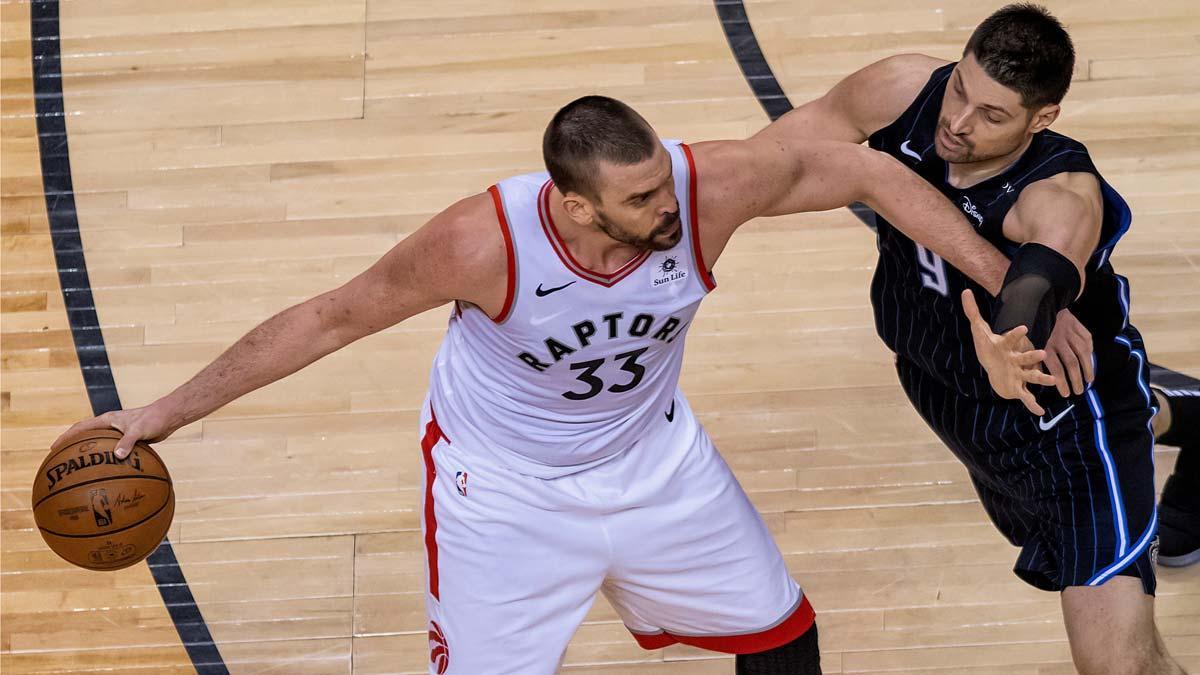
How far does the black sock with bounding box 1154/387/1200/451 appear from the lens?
4184 mm

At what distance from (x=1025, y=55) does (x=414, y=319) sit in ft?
8.97

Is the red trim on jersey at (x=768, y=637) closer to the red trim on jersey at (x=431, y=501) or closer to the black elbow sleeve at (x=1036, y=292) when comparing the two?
the red trim on jersey at (x=431, y=501)

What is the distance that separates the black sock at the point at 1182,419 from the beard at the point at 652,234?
6.72 feet

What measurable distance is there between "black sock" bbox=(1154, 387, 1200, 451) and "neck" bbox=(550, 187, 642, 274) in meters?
2.10

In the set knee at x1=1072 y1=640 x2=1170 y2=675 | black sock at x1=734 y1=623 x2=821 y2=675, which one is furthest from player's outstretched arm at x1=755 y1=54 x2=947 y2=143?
knee at x1=1072 y1=640 x2=1170 y2=675

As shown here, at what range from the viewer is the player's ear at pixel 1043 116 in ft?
11.2

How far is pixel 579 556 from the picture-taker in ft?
11.6

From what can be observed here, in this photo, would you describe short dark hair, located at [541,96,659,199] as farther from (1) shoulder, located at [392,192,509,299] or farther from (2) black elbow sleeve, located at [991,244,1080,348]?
(2) black elbow sleeve, located at [991,244,1080,348]

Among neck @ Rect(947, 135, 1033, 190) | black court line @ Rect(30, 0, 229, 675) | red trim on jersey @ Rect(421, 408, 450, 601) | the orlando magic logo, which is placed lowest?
black court line @ Rect(30, 0, 229, 675)

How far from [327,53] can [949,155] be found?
10.9ft

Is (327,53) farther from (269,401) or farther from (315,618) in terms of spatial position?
(315,618)

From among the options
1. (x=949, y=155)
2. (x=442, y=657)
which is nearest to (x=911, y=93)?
(x=949, y=155)

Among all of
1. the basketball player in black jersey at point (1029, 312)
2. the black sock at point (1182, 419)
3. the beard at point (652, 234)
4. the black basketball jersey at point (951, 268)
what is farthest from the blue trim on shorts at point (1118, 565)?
the beard at point (652, 234)

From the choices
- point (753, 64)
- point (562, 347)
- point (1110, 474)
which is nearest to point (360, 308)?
point (562, 347)
